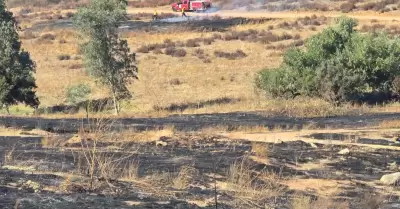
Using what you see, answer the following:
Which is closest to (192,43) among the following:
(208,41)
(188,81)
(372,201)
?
(208,41)

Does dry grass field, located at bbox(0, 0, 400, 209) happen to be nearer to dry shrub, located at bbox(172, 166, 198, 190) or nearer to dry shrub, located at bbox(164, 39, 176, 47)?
dry shrub, located at bbox(172, 166, 198, 190)

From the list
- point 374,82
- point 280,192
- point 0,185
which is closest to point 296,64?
point 374,82

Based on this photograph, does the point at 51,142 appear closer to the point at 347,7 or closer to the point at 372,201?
the point at 372,201

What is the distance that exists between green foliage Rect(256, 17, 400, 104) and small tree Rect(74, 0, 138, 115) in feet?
25.1

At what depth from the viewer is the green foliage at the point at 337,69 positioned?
30.2 m

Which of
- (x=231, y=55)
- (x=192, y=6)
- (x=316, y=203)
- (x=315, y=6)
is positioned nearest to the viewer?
(x=316, y=203)

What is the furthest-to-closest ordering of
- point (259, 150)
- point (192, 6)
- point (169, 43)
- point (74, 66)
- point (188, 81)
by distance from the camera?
1. point (192, 6)
2. point (169, 43)
3. point (74, 66)
4. point (188, 81)
5. point (259, 150)

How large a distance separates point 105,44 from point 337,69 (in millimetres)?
11419

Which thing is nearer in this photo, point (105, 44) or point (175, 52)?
point (105, 44)

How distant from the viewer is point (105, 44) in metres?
30.6

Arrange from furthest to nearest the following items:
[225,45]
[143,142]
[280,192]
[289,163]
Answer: [225,45] < [143,142] < [289,163] < [280,192]

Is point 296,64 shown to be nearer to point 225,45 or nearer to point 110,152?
point 110,152

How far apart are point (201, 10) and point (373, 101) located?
204 feet

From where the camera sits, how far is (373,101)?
30.8 metres
